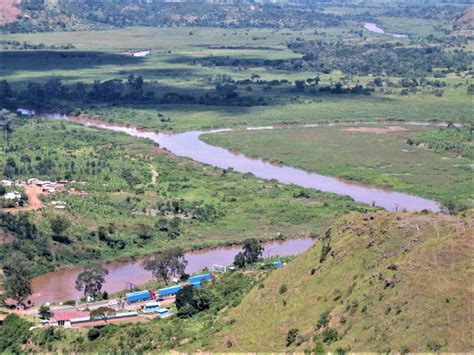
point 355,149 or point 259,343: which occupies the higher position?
point 259,343

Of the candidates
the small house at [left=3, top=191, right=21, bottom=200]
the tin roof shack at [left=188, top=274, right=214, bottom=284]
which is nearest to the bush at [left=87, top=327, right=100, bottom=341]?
the tin roof shack at [left=188, top=274, right=214, bottom=284]

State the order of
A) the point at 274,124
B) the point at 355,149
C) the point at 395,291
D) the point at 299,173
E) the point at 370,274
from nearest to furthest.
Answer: the point at 395,291
the point at 370,274
the point at 299,173
the point at 355,149
the point at 274,124

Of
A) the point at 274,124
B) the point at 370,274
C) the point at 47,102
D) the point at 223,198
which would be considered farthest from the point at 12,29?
the point at 370,274

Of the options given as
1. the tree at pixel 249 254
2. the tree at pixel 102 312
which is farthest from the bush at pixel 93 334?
the tree at pixel 249 254

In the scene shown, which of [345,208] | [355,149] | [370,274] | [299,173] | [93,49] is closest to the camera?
[370,274]

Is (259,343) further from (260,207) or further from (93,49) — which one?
(93,49)

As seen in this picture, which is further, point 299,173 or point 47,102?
point 47,102

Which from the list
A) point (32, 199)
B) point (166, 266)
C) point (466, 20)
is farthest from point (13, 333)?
point (466, 20)
